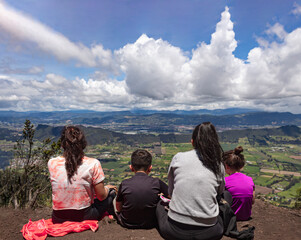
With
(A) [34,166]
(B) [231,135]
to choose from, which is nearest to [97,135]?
(B) [231,135]

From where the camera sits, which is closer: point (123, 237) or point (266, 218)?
point (123, 237)

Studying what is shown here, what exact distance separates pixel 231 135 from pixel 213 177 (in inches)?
6897

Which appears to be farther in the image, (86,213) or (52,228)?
(86,213)

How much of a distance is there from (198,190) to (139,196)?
131 cm

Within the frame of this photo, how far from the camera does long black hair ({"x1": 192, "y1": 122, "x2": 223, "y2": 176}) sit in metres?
2.93

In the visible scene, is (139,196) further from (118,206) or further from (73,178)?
(73,178)

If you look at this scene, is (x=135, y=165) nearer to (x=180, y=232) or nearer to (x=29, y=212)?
(x=180, y=232)

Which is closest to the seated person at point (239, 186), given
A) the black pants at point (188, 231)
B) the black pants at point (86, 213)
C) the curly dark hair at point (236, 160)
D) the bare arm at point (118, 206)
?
the curly dark hair at point (236, 160)

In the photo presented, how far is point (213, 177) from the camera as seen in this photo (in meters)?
2.89

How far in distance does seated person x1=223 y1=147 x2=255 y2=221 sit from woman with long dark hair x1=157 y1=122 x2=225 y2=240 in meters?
1.41

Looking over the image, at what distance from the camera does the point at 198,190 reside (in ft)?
9.06

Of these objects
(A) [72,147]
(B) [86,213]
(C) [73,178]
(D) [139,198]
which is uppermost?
(A) [72,147]

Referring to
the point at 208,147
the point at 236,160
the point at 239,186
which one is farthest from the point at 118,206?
the point at 236,160

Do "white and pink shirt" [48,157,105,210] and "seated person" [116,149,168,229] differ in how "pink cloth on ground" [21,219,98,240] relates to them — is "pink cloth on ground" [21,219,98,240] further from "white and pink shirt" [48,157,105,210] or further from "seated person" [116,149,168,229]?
"seated person" [116,149,168,229]
